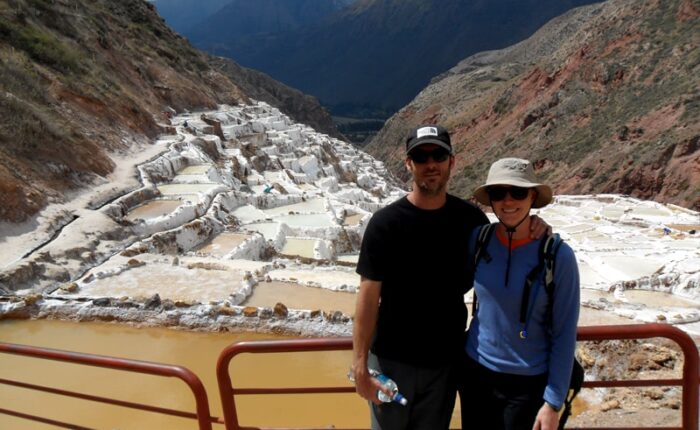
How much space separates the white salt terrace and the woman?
417cm

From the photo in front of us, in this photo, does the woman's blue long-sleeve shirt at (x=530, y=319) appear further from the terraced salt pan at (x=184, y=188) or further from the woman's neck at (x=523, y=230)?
the terraced salt pan at (x=184, y=188)

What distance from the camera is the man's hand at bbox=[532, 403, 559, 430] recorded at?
81.1 inches

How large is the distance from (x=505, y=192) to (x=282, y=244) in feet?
38.6

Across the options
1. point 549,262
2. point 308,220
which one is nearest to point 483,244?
point 549,262

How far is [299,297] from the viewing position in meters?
7.85

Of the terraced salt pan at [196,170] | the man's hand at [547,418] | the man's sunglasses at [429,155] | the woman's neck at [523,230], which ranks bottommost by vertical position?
the man's hand at [547,418]

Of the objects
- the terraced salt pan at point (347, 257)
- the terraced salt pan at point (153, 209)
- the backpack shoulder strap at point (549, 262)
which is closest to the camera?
the backpack shoulder strap at point (549, 262)

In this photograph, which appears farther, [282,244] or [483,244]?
[282,244]

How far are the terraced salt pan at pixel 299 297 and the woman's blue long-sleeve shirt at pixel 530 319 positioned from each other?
503 centimetres

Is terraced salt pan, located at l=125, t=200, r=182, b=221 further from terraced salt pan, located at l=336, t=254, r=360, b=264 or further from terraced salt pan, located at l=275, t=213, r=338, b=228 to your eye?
terraced salt pan, located at l=336, t=254, r=360, b=264

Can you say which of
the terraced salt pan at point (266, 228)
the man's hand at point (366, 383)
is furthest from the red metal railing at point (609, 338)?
the terraced salt pan at point (266, 228)

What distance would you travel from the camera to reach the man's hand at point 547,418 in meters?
2.06

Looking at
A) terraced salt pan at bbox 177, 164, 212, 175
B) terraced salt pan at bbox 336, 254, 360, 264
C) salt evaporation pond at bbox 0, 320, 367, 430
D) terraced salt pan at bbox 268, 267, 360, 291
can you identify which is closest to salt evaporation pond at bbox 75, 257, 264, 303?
terraced salt pan at bbox 268, 267, 360, 291

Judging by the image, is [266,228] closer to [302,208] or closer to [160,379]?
[302,208]
